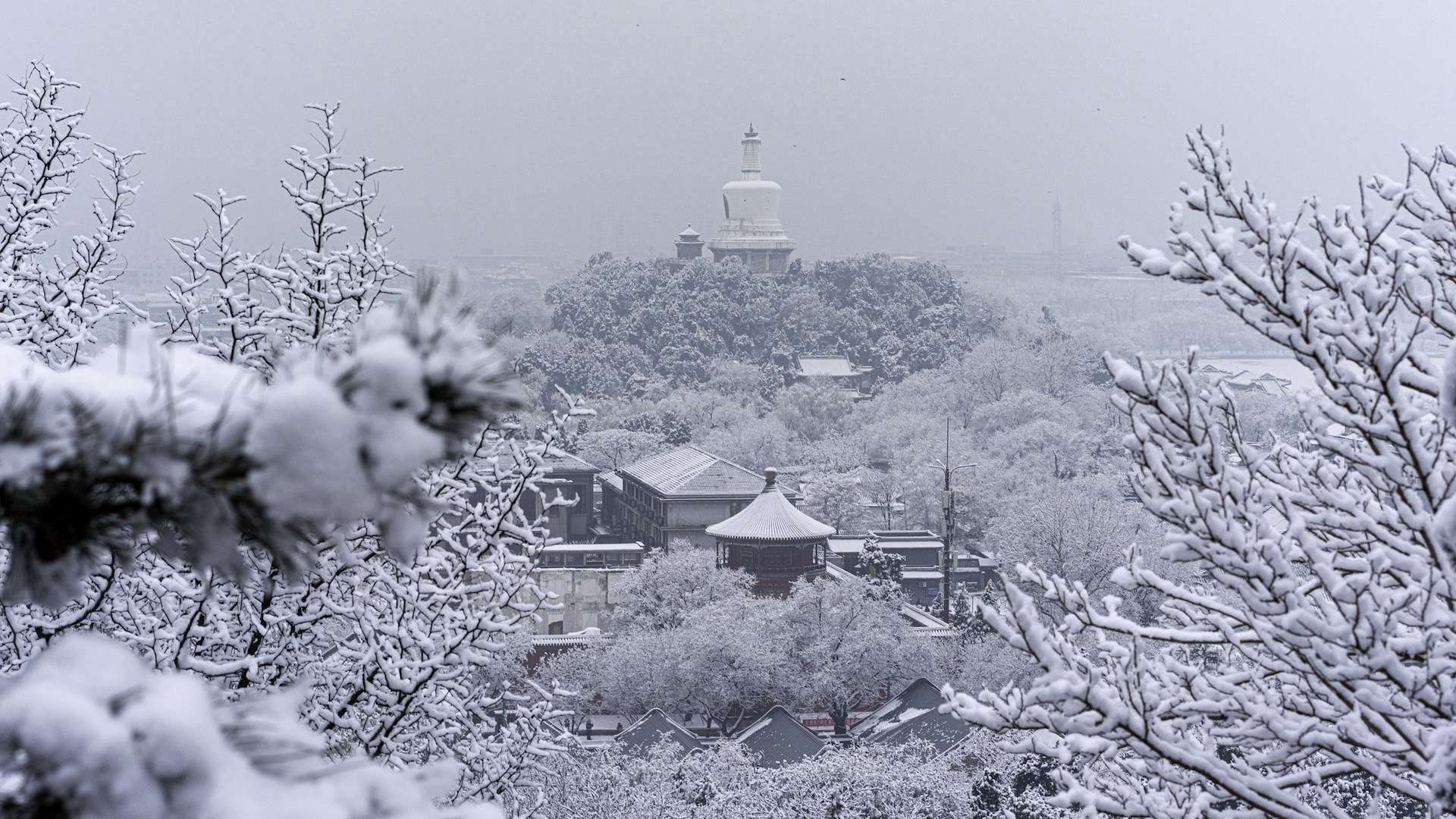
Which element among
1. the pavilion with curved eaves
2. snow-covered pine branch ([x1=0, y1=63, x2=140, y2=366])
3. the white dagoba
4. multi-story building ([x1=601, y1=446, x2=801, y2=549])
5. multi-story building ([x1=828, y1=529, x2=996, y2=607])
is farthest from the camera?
the white dagoba

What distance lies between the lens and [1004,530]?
30984mm

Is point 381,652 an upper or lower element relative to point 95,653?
lower

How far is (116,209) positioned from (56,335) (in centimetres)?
129

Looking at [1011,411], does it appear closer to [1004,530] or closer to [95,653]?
[1004,530]

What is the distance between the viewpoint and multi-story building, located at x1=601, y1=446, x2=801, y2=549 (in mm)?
32531

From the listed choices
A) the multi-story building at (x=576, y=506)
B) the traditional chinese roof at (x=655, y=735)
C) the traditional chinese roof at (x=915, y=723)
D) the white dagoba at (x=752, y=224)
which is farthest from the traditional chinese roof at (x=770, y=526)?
the white dagoba at (x=752, y=224)

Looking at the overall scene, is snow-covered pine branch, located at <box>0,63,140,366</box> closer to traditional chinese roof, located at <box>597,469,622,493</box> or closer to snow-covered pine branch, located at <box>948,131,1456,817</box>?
snow-covered pine branch, located at <box>948,131,1456,817</box>

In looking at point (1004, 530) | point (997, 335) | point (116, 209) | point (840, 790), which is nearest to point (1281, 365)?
point (997, 335)

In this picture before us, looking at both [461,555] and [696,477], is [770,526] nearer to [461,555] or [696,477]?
[696,477]

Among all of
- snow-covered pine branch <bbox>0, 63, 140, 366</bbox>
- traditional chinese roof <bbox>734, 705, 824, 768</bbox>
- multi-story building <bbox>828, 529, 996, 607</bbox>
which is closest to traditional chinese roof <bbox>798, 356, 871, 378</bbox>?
multi-story building <bbox>828, 529, 996, 607</bbox>

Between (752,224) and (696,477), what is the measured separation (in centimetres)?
5095

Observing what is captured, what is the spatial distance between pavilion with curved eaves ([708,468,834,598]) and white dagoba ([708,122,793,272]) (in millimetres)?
53922

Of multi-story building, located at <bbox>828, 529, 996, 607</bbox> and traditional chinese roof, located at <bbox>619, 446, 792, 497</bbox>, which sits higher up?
traditional chinese roof, located at <bbox>619, 446, 792, 497</bbox>

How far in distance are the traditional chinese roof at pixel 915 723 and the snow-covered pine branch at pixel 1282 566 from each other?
14308mm
